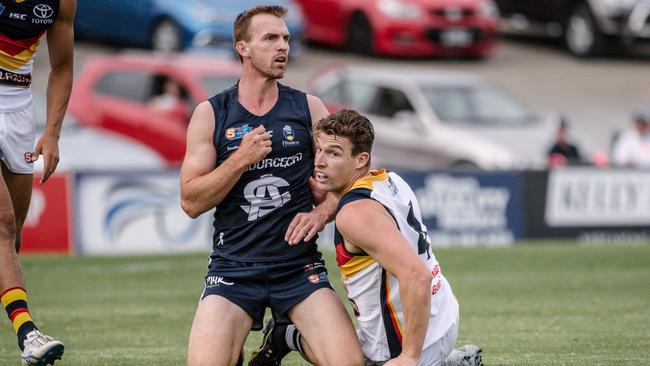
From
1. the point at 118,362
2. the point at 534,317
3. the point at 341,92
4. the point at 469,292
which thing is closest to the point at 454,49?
the point at 341,92

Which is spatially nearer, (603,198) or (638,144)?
(603,198)

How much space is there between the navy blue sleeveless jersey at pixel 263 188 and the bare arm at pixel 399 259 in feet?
2.72

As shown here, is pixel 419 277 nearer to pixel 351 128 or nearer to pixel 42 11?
pixel 351 128

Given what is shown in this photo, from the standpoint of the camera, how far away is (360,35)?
25797 mm

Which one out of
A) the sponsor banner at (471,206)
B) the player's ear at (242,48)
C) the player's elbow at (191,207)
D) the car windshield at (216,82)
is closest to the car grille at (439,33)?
the car windshield at (216,82)

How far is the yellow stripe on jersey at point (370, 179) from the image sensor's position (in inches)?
270

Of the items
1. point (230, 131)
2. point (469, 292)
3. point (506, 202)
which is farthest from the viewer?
point (506, 202)

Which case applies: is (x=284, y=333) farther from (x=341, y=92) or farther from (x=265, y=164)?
(x=341, y=92)

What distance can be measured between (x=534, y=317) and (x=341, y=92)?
10.6 metres

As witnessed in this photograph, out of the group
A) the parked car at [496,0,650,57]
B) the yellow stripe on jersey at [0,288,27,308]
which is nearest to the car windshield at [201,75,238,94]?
the parked car at [496,0,650,57]

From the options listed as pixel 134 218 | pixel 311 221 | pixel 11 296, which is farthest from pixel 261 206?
pixel 134 218

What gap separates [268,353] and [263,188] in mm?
1015

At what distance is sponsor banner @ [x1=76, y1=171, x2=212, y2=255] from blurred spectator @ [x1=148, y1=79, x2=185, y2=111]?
10.1ft

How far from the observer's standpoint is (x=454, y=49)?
2570cm
